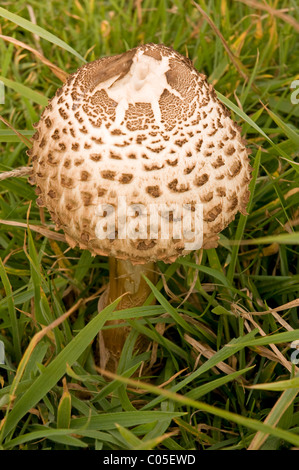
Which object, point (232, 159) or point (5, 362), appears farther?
point (5, 362)

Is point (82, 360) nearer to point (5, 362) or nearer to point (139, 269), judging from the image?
point (5, 362)

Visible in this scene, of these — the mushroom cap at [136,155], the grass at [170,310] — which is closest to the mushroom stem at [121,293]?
the grass at [170,310]

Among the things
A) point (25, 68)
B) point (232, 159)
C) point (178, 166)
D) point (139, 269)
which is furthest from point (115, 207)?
point (25, 68)

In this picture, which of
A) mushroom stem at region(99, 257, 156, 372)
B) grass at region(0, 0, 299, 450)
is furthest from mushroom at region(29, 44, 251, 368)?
mushroom stem at region(99, 257, 156, 372)

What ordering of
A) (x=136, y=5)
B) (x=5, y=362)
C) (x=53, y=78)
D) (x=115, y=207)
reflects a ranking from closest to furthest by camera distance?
(x=115, y=207) → (x=5, y=362) → (x=53, y=78) → (x=136, y=5)

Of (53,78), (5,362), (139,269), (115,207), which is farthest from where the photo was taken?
(53,78)

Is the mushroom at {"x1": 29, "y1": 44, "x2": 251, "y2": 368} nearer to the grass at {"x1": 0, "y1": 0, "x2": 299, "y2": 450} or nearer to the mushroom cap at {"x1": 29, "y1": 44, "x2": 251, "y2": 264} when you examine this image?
the mushroom cap at {"x1": 29, "y1": 44, "x2": 251, "y2": 264}
